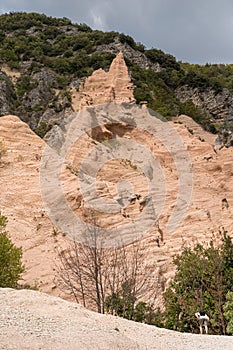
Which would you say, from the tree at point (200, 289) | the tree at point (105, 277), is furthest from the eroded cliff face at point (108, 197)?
the tree at point (200, 289)

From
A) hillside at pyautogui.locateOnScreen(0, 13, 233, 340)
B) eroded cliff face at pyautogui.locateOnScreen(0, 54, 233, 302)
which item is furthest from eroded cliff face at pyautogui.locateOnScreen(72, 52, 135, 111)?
eroded cliff face at pyautogui.locateOnScreen(0, 54, 233, 302)

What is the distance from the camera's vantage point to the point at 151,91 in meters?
51.3

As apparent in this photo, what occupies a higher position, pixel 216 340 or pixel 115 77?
pixel 115 77

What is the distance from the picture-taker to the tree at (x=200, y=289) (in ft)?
52.4

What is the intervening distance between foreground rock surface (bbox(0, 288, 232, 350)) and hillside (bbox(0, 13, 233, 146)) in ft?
83.0

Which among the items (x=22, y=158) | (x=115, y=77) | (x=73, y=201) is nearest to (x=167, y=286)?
(x=73, y=201)

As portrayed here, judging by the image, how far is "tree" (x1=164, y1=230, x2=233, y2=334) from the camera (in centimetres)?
1598

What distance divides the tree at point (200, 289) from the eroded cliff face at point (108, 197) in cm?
189

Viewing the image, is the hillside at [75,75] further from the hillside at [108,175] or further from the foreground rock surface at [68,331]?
the foreground rock surface at [68,331]

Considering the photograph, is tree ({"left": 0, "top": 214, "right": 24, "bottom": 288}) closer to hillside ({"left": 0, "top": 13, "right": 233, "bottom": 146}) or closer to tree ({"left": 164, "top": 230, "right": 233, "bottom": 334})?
tree ({"left": 164, "top": 230, "right": 233, "bottom": 334})

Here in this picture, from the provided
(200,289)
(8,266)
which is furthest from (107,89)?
(200,289)

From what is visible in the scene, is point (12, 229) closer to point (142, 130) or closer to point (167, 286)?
point (167, 286)

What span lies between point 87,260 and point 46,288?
2487 millimetres

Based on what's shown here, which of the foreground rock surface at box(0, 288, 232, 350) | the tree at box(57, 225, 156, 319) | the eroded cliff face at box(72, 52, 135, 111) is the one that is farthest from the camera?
the eroded cliff face at box(72, 52, 135, 111)
